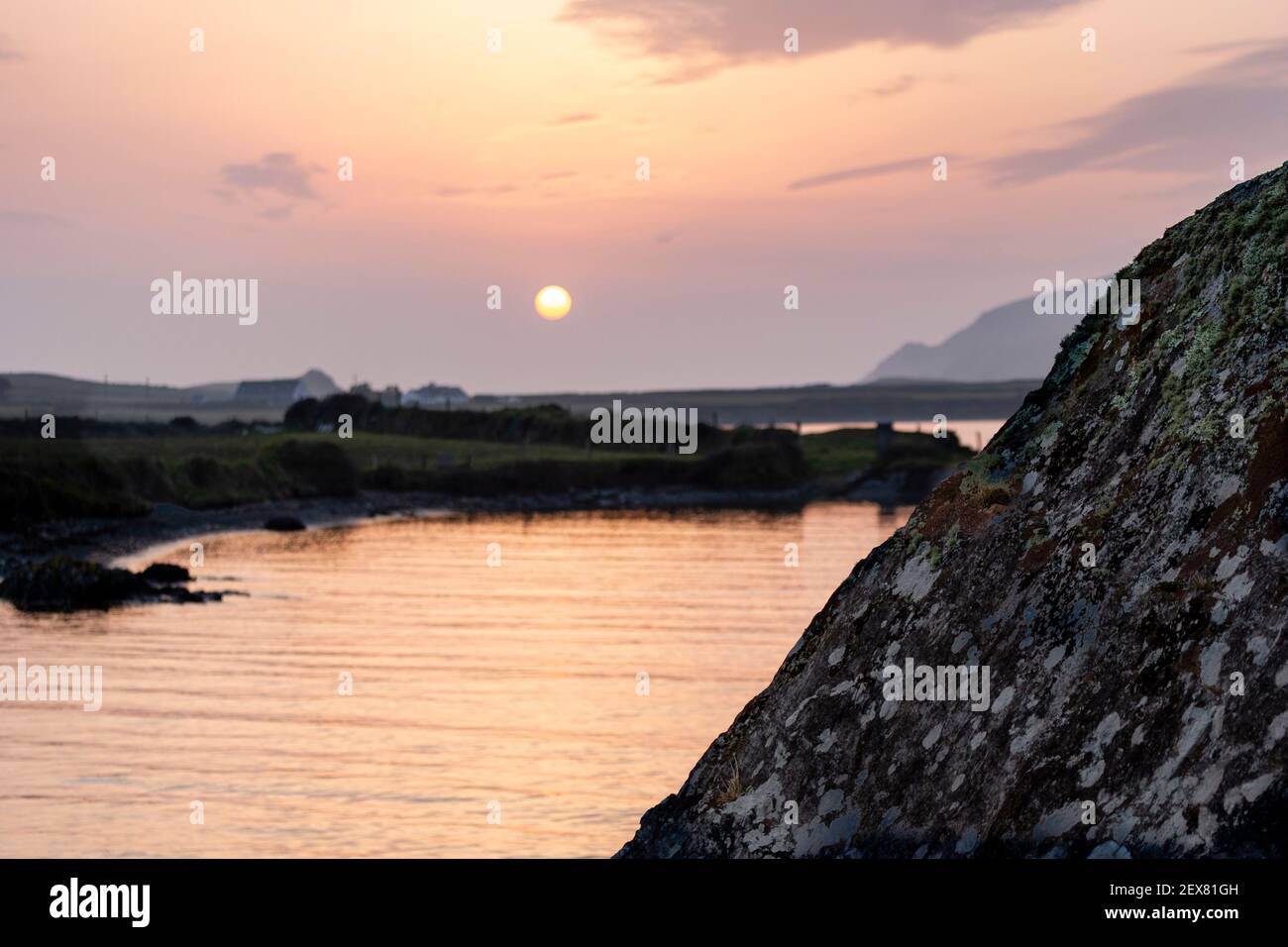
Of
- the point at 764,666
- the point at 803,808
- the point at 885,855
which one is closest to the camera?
the point at 885,855

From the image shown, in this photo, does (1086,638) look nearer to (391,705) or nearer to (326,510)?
(391,705)

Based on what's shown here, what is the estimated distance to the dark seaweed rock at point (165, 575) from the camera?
172 ft

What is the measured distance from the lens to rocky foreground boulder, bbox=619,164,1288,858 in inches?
223

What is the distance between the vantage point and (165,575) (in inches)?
2088

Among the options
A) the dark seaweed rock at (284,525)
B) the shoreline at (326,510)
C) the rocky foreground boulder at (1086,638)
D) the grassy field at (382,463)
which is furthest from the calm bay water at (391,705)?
the dark seaweed rock at (284,525)

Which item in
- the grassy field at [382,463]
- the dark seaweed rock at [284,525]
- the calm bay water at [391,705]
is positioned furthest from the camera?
the dark seaweed rock at [284,525]

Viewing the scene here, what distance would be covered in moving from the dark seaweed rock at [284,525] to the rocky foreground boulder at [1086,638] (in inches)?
3063

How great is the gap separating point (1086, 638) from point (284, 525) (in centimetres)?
7982

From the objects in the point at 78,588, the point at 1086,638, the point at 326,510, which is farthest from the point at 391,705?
the point at 326,510

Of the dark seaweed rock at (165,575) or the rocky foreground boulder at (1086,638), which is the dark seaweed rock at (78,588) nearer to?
the dark seaweed rock at (165,575)
